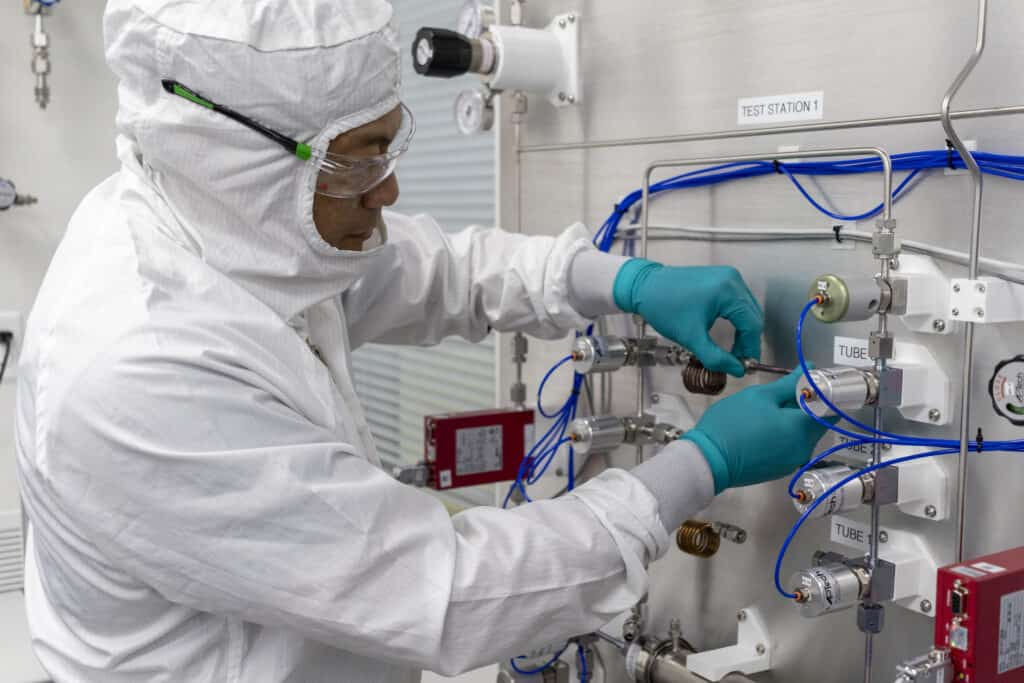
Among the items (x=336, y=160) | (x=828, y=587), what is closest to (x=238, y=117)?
(x=336, y=160)

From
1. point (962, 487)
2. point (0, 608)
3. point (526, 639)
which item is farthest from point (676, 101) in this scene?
point (0, 608)

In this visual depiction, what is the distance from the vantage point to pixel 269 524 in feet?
2.84

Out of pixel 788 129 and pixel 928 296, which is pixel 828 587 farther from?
pixel 788 129

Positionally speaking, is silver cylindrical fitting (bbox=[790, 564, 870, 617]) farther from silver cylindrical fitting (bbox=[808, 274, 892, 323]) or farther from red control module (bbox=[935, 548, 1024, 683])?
silver cylindrical fitting (bbox=[808, 274, 892, 323])

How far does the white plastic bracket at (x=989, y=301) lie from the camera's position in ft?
2.98

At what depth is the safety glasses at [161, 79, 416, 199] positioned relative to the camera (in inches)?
35.9

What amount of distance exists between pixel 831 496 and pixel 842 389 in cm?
12

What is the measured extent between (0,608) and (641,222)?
5.66 feet

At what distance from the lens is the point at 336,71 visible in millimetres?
915

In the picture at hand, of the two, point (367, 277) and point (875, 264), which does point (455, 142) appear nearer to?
point (367, 277)

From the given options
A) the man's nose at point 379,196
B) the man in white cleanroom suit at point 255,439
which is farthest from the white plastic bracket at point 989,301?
the man's nose at point 379,196

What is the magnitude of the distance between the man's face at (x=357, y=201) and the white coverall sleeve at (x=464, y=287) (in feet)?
1.06

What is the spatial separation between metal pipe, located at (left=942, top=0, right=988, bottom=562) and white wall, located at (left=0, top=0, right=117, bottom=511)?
6.86 ft

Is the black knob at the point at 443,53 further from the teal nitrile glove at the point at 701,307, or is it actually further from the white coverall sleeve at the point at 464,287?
the teal nitrile glove at the point at 701,307
